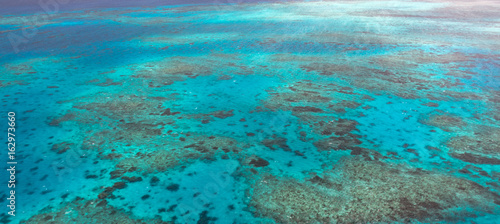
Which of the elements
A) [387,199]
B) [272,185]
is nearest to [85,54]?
[272,185]

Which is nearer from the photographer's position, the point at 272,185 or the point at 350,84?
the point at 272,185

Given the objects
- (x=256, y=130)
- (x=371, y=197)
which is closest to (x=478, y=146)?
(x=371, y=197)

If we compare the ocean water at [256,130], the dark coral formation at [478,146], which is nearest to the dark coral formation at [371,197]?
the ocean water at [256,130]

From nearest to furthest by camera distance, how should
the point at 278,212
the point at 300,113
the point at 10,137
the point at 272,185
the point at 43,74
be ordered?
the point at 278,212, the point at 272,185, the point at 10,137, the point at 300,113, the point at 43,74

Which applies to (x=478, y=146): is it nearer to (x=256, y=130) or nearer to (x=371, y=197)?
(x=371, y=197)

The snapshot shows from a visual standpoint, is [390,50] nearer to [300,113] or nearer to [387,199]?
[300,113]

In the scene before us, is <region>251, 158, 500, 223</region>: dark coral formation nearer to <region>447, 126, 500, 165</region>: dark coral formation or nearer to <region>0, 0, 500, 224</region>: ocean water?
<region>0, 0, 500, 224</region>: ocean water

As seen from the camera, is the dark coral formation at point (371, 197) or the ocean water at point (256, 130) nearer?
the dark coral formation at point (371, 197)

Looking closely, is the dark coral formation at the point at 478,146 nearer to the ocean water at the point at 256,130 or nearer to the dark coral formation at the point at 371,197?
the ocean water at the point at 256,130

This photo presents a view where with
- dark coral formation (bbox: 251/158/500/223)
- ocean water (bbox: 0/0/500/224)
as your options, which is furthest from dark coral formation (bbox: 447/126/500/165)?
dark coral formation (bbox: 251/158/500/223)
